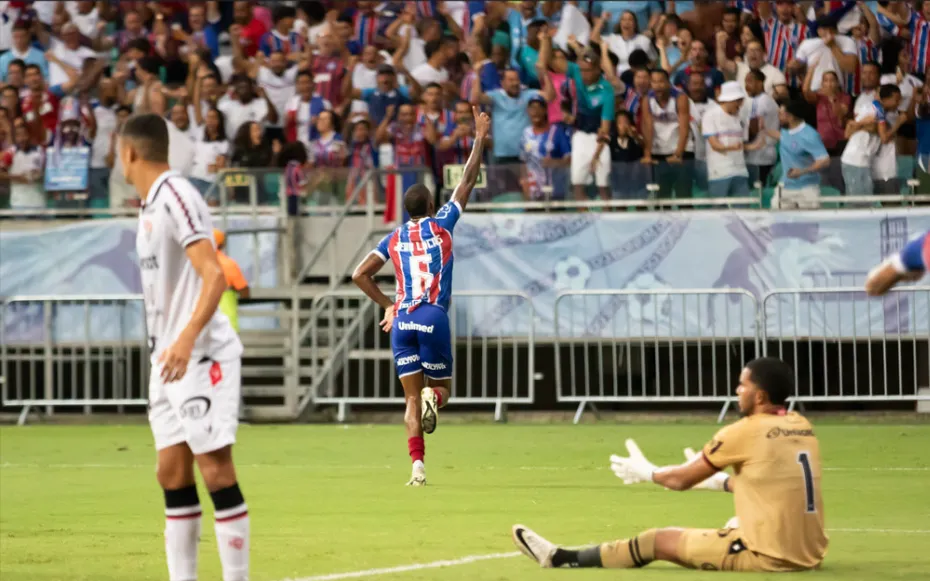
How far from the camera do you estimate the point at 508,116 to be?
21.6 meters

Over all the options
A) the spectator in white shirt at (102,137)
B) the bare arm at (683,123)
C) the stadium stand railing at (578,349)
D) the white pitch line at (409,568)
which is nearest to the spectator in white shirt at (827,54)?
the bare arm at (683,123)

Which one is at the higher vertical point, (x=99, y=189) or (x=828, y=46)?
(x=828, y=46)

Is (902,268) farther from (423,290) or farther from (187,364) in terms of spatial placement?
(423,290)

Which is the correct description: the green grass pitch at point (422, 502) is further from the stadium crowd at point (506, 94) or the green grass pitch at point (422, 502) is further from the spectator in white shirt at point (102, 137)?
the spectator in white shirt at point (102, 137)

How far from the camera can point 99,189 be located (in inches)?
874

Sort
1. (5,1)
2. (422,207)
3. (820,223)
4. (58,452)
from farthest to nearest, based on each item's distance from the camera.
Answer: (5,1) < (820,223) < (58,452) < (422,207)

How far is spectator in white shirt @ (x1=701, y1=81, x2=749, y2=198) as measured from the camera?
20.1 m

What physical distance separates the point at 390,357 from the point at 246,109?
462 centimetres

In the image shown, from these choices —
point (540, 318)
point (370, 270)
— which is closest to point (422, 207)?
point (370, 270)

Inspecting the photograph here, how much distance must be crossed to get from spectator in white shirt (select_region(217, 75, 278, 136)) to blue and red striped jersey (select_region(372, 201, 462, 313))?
10019mm

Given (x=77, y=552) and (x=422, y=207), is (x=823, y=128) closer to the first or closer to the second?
(x=422, y=207)

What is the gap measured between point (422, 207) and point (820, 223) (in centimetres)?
777

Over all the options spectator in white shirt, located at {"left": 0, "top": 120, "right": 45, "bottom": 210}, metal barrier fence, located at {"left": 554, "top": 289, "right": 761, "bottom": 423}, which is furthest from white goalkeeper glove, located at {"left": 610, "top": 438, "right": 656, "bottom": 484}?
spectator in white shirt, located at {"left": 0, "top": 120, "right": 45, "bottom": 210}

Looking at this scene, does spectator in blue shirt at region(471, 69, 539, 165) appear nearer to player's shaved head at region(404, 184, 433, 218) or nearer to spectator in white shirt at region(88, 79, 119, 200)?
spectator in white shirt at region(88, 79, 119, 200)
